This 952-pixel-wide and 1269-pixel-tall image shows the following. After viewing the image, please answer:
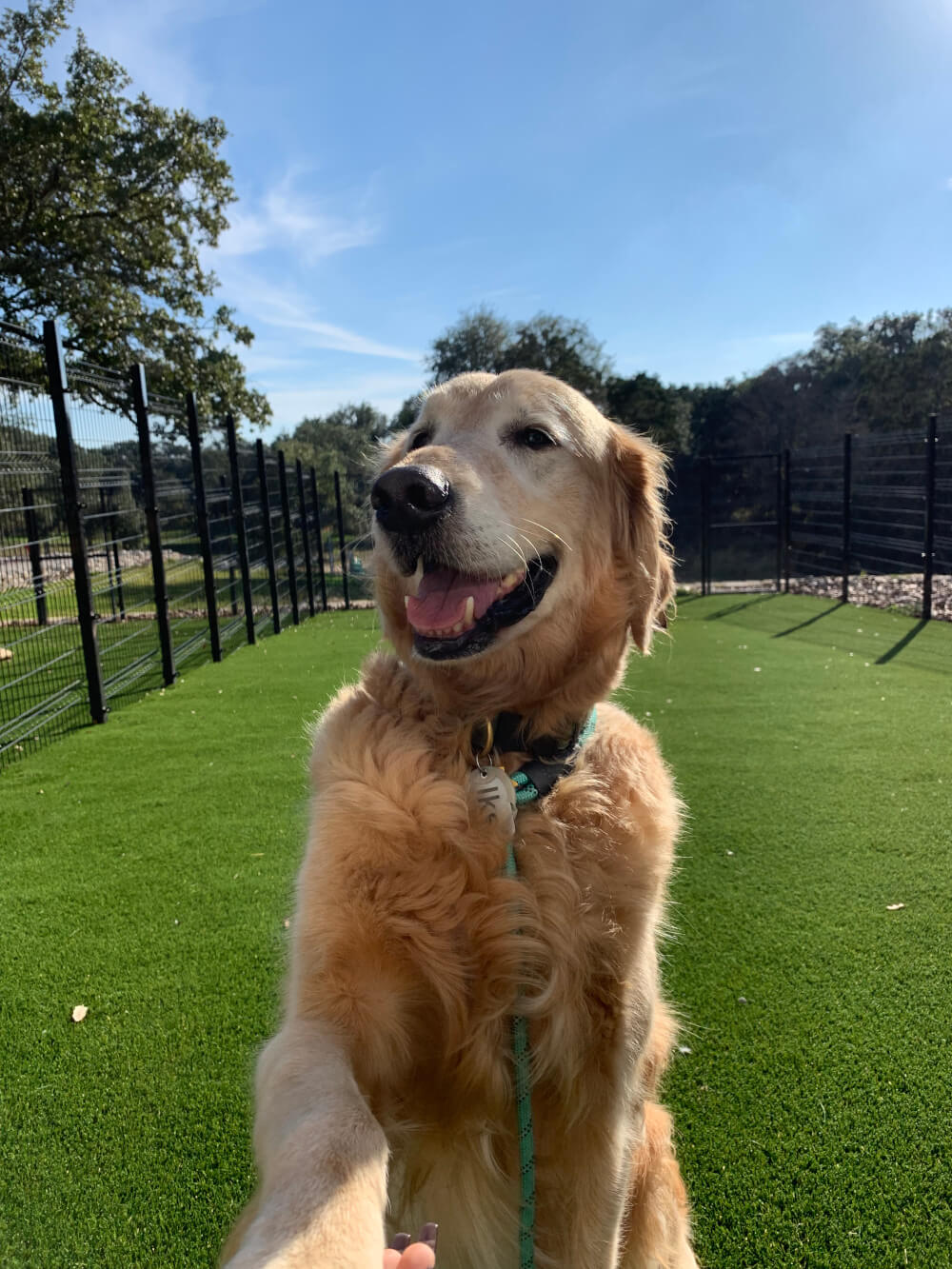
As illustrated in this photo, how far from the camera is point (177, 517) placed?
791 centimetres

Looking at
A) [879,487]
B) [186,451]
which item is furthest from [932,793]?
[879,487]

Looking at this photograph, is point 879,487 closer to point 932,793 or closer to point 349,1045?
point 932,793

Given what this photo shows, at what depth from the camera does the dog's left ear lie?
1.95 meters

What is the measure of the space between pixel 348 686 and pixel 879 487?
12.3 meters

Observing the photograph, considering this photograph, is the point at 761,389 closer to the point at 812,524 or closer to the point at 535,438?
the point at 812,524

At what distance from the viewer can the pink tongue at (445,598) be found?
163cm

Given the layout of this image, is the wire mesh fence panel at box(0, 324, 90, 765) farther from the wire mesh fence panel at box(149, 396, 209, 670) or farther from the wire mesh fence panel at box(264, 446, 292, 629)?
the wire mesh fence panel at box(264, 446, 292, 629)

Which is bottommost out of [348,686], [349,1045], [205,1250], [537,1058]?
[205,1250]

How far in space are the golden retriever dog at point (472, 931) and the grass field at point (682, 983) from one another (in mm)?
415

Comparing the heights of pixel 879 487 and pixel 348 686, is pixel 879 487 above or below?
above

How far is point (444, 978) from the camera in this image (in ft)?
4.39

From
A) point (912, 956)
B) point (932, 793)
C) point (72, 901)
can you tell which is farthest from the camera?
point (932, 793)

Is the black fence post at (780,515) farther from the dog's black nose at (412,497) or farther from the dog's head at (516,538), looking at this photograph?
the dog's black nose at (412,497)

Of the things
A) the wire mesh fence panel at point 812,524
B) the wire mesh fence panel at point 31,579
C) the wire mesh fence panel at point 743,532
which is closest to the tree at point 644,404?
the wire mesh fence panel at point 743,532
